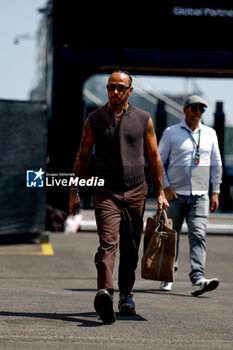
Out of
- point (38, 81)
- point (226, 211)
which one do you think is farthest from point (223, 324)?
point (38, 81)

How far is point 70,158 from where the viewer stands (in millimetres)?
14984

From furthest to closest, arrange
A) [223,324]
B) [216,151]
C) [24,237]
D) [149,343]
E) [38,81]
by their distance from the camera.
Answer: [38,81], [24,237], [216,151], [223,324], [149,343]

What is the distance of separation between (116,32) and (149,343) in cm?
968

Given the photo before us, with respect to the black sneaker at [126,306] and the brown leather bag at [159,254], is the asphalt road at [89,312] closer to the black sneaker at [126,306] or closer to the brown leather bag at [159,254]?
the black sneaker at [126,306]

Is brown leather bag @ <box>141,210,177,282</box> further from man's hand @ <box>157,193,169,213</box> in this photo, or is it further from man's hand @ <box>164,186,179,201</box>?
man's hand @ <box>164,186,179,201</box>

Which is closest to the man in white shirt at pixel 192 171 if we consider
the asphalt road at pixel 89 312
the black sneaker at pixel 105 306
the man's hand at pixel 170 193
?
the man's hand at pixel 170 193

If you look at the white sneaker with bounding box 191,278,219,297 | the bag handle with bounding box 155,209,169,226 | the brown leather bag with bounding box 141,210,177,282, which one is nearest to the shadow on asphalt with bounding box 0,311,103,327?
the brown leather bag with bounding box 141,210,177,282

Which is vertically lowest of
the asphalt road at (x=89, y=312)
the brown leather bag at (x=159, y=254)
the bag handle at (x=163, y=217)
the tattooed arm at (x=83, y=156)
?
the asphalt road at (x=89, y=312)

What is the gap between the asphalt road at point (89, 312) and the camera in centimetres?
554

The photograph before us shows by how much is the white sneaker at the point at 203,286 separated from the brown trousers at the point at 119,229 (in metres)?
1.45

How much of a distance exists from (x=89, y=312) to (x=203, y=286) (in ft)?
5.42

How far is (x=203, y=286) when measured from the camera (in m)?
8.07

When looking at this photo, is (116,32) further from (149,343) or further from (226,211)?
(149,343)

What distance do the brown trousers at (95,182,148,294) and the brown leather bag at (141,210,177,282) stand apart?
0.14 m
